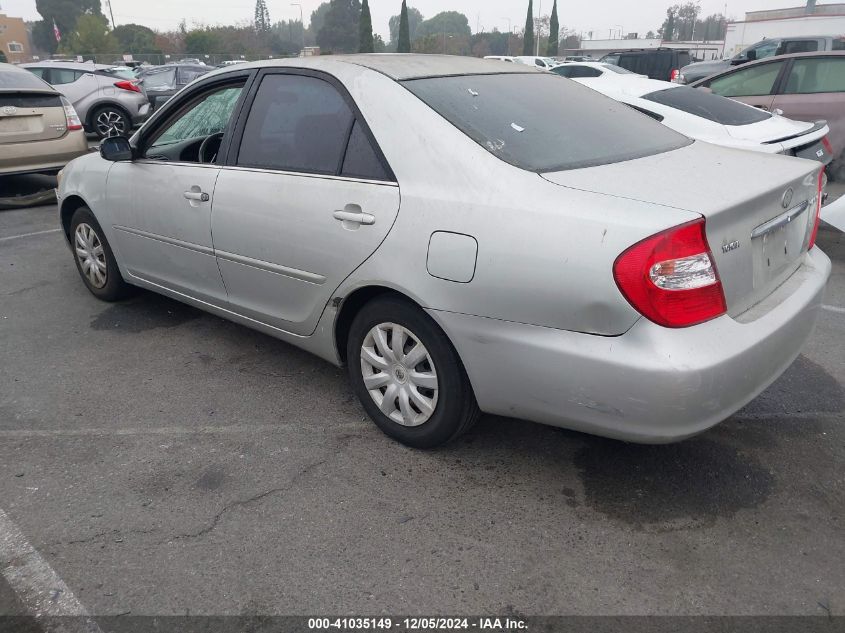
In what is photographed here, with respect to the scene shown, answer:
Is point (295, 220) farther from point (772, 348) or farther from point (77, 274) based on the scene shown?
point (77, 274)

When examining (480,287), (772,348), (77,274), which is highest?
(480,287)

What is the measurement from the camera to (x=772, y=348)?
2.44m

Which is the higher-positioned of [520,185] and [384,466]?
[520,185]

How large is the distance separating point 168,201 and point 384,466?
1959mm

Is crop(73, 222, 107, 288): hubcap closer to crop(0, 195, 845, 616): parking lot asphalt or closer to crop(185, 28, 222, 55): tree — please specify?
crop(0, 195, 845, 616): parking lot asphalt

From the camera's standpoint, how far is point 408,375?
2.88m

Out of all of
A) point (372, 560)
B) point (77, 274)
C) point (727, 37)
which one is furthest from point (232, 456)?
point (727, 37)

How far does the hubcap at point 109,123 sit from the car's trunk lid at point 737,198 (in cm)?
1254

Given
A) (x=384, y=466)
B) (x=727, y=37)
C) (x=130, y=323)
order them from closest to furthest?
(x=384, y=466) → (x=130, y=323) → (x=727, y=37)

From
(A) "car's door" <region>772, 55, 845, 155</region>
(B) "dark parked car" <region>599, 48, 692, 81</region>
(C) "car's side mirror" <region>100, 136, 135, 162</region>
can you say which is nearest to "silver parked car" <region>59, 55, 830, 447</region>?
(C) "car's side mirror" <region>100, 136, 135, 162</region>

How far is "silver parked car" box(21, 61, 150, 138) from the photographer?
42.3 feet

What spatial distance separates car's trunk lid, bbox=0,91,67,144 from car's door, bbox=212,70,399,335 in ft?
18.3

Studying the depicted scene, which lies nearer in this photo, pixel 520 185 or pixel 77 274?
pixel 520 185

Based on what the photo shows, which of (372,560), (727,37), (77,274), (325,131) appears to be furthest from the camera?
(727,37)
